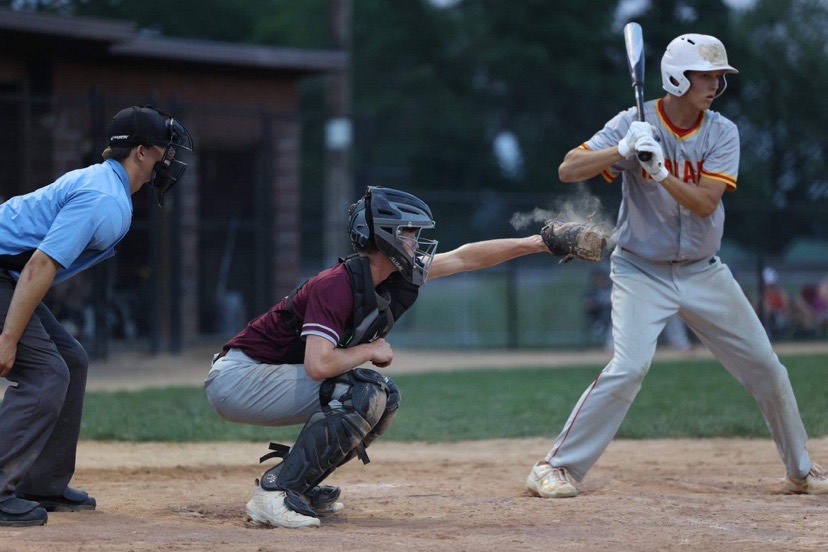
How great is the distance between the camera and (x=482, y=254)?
5578 mm

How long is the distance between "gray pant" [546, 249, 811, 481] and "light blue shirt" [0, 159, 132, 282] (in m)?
2.67

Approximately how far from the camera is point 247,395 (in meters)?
5.18

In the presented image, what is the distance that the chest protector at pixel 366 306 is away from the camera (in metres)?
5.07

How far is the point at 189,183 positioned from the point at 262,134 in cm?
145

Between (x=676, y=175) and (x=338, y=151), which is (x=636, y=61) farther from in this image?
(x=338, y=151)


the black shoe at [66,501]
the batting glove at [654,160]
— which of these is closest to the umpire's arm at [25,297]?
the black shoe at [66,501]

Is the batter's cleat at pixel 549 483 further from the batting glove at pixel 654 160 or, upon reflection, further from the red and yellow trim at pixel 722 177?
the red and yellow trim at pixel 722 177

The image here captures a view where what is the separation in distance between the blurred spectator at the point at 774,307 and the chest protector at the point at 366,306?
15.7 m

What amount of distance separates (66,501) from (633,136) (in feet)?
11.3

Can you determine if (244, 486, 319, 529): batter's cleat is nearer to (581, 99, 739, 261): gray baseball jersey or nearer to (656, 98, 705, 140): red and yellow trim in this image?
(581, 99, 739, 261): gray baseball jersey

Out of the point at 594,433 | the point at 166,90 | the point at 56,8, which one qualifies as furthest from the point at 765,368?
the point at 56,8

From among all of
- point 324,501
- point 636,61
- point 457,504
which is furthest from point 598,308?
point 324,501

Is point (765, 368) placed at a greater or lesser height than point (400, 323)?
greater

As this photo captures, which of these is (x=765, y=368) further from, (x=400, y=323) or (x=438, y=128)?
(x=438, y=128)
